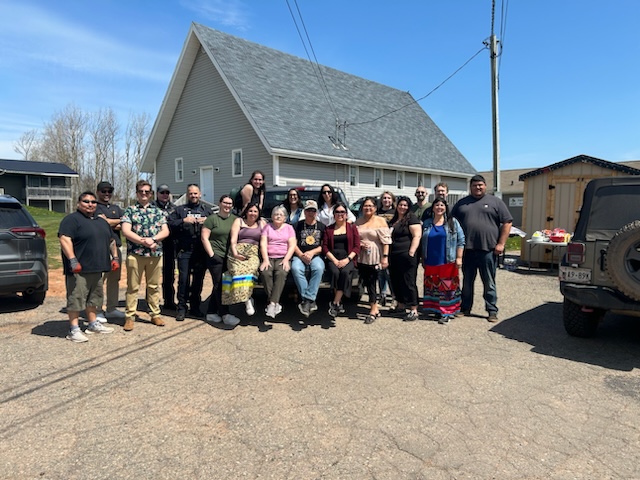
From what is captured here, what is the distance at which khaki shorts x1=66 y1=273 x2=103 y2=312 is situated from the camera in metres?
→ 5.17

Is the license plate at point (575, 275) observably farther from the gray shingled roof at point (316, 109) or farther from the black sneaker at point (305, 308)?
the gray shingled roof at point (316, 109)

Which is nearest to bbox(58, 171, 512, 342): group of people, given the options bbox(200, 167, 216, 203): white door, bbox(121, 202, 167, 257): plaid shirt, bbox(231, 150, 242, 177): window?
bbox(121, 202, 167, 257): plaid shirt

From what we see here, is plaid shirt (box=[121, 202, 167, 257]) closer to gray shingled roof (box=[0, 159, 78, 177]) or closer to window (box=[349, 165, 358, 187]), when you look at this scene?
window (box=[349, 165, 358, 187])

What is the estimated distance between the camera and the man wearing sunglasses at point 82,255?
16.7ft

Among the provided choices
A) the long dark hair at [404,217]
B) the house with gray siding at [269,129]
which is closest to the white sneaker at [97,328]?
the long dark hair at [404,217]

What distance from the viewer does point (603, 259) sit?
15.4 feet

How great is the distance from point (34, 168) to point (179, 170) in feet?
91.1

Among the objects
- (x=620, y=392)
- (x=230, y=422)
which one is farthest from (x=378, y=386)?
(x=620, y=392)

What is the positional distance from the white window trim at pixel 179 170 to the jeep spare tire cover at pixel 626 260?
21439mm

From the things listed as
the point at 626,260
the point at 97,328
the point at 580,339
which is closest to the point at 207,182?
the point at 97,328

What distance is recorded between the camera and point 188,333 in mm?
5531

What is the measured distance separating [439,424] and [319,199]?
4166mm

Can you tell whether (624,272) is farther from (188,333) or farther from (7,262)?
(7,262)

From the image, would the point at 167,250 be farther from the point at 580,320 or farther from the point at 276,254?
the point at 580,320
